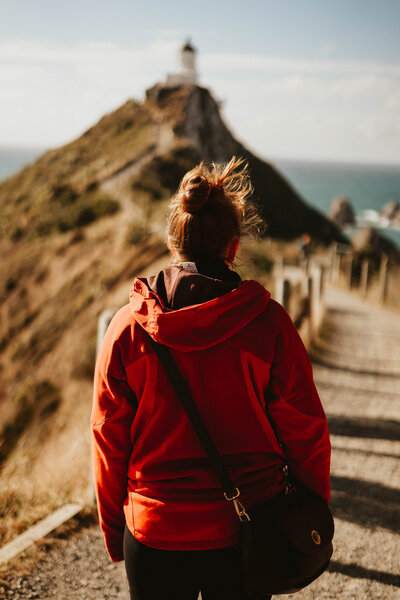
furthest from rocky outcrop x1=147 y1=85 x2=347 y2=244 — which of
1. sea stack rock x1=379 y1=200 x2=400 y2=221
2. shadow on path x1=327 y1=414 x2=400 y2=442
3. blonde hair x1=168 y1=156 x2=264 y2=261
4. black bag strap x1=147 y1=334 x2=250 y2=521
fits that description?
sea stack rock x1=379 y1=200 x2=400 y2=221

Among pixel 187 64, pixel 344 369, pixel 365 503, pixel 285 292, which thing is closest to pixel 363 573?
pixel 365 503

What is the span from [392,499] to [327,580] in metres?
1.37

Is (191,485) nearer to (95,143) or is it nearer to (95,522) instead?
(95,522)

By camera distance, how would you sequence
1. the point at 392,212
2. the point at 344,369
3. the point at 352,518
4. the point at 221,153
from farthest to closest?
the point at 392,212 < the point at 221,153 < the point at 344,369 < the point at 352,518

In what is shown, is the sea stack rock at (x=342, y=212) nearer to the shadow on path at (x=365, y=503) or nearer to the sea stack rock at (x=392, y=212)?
the sea stack rock at (x=392, y=212)

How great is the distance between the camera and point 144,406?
1722mm

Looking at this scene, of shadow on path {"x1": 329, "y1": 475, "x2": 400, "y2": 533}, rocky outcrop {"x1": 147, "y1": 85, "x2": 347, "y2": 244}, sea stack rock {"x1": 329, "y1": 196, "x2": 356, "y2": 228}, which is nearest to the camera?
shadow on path {"x1": 329, "y1": 475, "x2": 400, "y2": 533}

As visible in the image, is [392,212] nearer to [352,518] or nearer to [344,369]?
[344,369]

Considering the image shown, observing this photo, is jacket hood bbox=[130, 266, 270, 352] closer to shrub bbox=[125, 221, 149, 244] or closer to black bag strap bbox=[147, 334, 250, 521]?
black bag strap bbox=[147, 334, 250, 521]

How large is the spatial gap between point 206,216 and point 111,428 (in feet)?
2.47

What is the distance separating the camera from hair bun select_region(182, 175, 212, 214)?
5.61 ft

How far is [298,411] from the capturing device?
1.79 metres

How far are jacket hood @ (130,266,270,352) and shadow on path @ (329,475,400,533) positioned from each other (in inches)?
118

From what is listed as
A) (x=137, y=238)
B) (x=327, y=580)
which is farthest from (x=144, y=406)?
(x=137, y=238)
